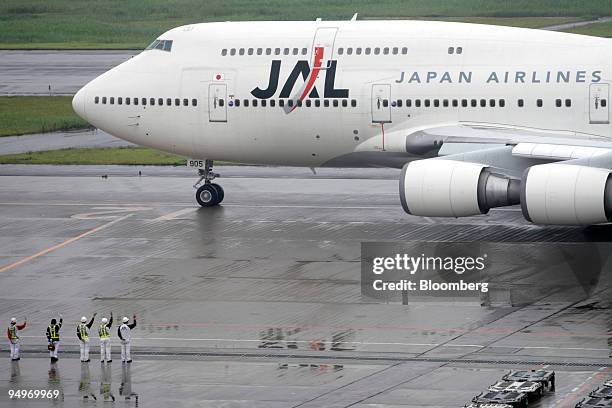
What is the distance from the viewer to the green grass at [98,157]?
63906 mm

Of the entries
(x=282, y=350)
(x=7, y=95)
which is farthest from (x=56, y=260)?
(x=7, y=95)

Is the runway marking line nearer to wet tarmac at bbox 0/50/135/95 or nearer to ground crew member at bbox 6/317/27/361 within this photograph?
Result: ground crew member at bbox 6/317/27/361

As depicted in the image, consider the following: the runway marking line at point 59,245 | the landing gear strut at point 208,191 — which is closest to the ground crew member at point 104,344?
the runway marking line at point 59,245

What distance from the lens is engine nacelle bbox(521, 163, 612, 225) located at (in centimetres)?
3991

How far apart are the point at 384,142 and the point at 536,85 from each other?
529 cm

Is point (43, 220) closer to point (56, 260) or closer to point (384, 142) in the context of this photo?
point (56, 260)

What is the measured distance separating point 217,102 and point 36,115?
3089 cm

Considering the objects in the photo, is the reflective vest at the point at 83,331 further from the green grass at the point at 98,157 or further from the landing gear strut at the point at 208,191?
the green grass at the point at 98,157

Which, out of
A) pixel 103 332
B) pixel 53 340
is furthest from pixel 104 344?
pixel 53 340

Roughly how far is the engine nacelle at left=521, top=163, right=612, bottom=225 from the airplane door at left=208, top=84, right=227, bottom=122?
13.1 meters

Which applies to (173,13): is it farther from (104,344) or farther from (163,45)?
(104,344)

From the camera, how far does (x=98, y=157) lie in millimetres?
65375

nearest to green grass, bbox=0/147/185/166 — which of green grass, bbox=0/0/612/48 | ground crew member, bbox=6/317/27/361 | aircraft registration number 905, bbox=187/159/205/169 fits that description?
aircraft registration number 905, bbox=187/159/205/169

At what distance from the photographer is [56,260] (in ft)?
146
